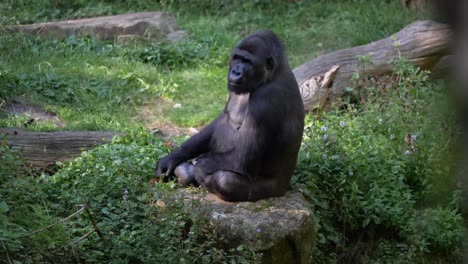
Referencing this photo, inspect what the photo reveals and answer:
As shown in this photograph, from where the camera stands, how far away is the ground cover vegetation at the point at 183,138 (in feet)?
14.2

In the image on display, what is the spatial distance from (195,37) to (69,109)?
Result: 2869 millimetres

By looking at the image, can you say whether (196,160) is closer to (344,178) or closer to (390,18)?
(344,178)

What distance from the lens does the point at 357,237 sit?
5855 millimetres

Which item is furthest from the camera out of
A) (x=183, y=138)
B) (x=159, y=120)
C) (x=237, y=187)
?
(x=159, y=120)

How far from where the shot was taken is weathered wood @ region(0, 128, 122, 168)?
19.8 feet

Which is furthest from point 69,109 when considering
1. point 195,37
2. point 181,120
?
point 195,37

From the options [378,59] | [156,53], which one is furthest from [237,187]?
[156,53]

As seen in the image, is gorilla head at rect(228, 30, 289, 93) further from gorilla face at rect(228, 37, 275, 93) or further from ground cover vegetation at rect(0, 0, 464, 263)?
ground cover vegetation at rect(0, 0, 464, 263)

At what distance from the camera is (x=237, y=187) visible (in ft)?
16.0

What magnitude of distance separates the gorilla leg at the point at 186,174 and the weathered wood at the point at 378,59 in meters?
2.70

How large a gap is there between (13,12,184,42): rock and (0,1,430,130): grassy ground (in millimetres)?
262

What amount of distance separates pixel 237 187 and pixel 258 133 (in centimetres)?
39

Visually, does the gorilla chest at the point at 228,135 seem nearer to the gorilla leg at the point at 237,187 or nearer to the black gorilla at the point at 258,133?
the black gorilla at the point at 258,133

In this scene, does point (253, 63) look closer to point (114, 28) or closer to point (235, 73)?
point (235, 73)
